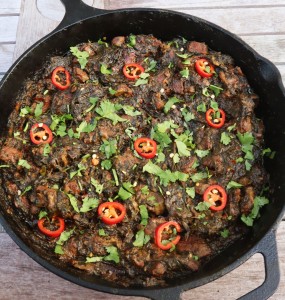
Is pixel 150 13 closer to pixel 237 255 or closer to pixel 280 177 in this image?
pixel 280 177

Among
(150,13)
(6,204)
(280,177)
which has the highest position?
(150,13)

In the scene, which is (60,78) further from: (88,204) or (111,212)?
(111,212)

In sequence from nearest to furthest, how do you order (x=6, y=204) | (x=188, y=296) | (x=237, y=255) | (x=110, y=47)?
(x=237, y=255) → (x=6, y=204) → (x=188, y=296) → (x=110, y=47)

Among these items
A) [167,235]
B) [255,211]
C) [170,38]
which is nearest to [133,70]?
[170,38]

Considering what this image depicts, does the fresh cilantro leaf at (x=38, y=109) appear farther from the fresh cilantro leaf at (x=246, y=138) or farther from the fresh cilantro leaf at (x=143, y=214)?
the fresh cilantro leaf at (x=246, y=138)

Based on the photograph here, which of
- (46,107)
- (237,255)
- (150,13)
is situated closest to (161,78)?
(150,13)
